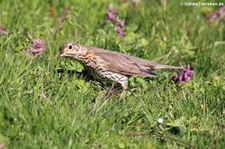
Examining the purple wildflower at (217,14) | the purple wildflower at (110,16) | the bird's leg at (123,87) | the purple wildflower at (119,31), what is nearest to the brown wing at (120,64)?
the bird's leg at (123,87)

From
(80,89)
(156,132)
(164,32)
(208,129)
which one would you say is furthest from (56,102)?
(164,32)

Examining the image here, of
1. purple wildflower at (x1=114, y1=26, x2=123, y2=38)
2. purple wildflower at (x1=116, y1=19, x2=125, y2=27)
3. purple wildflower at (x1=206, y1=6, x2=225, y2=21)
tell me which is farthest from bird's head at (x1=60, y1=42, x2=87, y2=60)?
purple wildflower at (x1=206, y1=6, x2=225, y2=21)

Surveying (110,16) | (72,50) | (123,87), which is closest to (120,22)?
(110,16)

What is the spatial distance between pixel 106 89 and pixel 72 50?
574 millimetres

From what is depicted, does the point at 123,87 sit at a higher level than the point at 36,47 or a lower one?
lower

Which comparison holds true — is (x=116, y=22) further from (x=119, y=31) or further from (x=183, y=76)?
(x=183, y=76)

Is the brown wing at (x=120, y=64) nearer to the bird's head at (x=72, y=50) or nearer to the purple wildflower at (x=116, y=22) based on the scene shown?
the bird's head at (x=72, y=50)

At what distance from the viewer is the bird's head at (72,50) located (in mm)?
6887

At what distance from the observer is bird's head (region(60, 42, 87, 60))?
689cm

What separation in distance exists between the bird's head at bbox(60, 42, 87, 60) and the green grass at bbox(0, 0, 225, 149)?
11cm

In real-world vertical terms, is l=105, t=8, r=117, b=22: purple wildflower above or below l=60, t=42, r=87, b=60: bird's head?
above

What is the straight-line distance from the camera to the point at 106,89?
679cm

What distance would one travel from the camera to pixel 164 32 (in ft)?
28.5

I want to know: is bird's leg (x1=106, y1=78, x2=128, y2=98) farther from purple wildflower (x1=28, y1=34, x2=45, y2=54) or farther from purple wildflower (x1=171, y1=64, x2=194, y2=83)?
purple wildflower (x1=28, y1=34, x2=45, y2=54)
